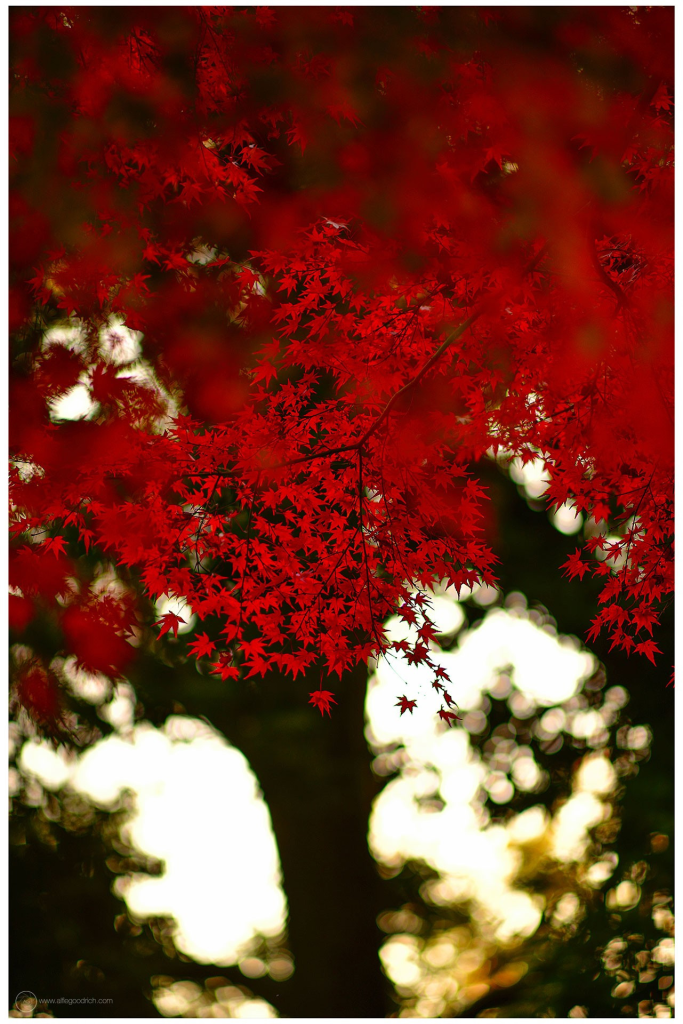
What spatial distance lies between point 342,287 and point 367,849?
356 centimetres

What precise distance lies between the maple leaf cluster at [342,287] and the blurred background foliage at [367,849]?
5.45 feet

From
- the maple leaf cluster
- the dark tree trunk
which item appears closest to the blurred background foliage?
the dark tree trunk

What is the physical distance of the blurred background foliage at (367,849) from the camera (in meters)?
4.02

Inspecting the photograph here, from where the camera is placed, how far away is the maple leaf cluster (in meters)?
1.92

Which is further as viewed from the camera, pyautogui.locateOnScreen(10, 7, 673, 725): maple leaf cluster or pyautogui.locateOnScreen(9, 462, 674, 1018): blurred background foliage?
pyautogui.locateOnScreen(9, 462, 674, 1018): blurred background foliage

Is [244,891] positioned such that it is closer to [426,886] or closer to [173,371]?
[426,886]

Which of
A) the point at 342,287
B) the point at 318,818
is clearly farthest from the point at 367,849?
the point at 342,287

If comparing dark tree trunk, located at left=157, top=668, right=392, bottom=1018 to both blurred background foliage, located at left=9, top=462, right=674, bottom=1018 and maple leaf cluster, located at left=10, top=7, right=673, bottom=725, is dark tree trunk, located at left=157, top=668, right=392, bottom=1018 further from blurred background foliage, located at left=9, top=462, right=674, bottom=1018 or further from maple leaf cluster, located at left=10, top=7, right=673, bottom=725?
maple leaf cluster, located at left=10, top=7, right=673, bottom=725

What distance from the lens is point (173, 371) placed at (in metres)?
2.73

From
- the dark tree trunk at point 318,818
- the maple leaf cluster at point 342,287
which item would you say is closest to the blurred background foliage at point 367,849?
the dark tree trunk at point 318,818

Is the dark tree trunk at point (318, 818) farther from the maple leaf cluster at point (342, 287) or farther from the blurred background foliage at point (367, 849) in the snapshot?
the maple leaf cluster at point (342, 287)

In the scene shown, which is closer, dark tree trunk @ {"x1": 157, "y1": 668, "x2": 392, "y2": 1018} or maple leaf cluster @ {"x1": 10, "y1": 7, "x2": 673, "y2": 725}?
maple leaf cluster @ {"x1": 10, "y1": 7, "x2": 673, "y2": 725}

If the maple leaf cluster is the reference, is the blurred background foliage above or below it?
below

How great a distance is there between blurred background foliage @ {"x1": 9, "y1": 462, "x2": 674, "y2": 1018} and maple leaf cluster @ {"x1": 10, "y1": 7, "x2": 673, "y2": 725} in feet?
5.45
